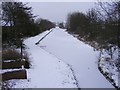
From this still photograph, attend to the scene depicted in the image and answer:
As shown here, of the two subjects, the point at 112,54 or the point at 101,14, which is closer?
the point at 101,14

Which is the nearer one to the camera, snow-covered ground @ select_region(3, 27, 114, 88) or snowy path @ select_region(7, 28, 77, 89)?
snowy path @ select_region(7, 28, 77, 89)

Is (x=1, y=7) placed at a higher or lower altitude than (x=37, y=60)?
higher

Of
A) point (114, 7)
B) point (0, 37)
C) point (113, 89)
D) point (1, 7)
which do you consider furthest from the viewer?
point (1, 7)

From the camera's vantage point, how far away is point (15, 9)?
32250mm

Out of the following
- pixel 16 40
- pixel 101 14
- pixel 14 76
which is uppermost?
pixel 101 14

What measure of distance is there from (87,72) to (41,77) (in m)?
3.17

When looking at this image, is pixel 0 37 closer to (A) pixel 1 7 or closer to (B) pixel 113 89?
(A) pixel 1 7

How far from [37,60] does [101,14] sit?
5.43m

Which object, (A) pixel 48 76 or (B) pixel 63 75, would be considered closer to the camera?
(A) pixel 48 76

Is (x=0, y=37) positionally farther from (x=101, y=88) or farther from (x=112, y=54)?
(x=101, y=88)

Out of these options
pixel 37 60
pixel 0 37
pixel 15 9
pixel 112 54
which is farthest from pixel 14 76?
pixel 15 9

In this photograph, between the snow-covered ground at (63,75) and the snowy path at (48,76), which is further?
the snow-covered ground at (63,75)

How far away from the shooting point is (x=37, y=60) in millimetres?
20047

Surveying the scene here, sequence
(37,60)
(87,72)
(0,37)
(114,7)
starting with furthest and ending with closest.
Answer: (0,37), (37,60), (87,72), (114,7)
